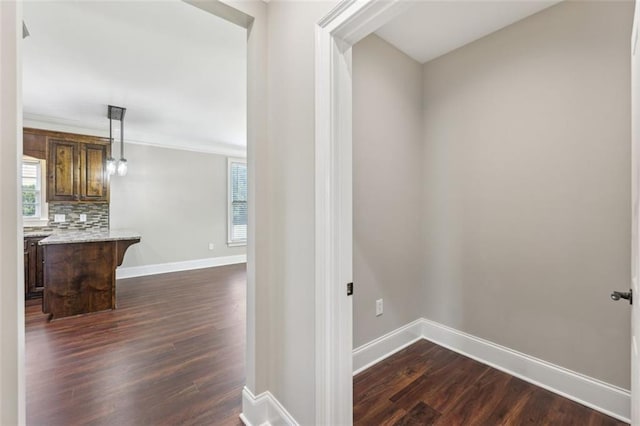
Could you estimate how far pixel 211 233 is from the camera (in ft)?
19.5

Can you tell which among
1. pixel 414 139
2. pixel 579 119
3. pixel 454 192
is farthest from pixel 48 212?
pixel 579 119

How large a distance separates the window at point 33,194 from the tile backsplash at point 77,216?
9 cm

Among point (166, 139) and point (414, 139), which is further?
point (166, 139)

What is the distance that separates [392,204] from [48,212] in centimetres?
515

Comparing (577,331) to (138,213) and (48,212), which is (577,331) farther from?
(48,212)

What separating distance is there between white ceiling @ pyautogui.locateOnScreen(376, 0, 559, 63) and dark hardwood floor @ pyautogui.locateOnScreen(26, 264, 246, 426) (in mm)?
2930

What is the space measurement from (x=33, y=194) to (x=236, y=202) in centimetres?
324

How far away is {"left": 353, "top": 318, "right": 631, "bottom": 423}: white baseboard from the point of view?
1662mm

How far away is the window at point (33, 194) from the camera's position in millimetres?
4074

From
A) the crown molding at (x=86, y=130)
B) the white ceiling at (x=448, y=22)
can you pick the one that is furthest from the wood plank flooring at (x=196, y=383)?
the crown molding at (x=86, y=130)

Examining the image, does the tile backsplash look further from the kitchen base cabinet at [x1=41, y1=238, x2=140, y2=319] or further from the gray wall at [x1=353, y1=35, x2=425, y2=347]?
the gray wall at [x1=353, y1=35, x2=425, y2=347]

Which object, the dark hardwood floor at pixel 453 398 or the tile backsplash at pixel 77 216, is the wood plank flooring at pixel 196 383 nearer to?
the dark hardwood floor at pixel 453 398

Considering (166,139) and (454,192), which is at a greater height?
(166,139)

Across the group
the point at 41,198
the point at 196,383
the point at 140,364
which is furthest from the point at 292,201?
the point at 41,198
